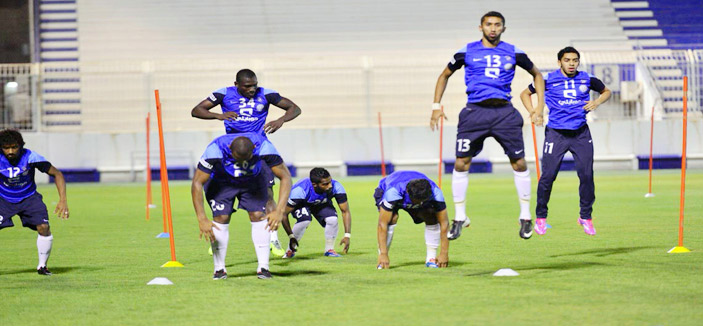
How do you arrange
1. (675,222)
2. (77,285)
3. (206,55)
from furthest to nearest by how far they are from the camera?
(206,55) → (675,222) → (77,285)

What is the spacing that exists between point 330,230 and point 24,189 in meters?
3.33

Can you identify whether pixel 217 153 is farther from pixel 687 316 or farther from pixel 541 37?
pixel 541 37

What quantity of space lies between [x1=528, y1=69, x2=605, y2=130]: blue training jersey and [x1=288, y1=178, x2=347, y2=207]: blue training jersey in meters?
2.40

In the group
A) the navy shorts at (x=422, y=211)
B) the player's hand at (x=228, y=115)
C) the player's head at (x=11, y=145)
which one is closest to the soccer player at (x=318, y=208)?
the player's hand at (x=228, y=115)

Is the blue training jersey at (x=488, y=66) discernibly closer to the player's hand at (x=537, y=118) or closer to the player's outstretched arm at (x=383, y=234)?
the player's hand at (x=537, y=118)

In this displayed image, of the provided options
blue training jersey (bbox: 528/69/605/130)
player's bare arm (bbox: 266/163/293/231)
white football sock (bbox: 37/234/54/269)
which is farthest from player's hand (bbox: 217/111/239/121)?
blue training jersey (bbox: 528/69/605/130)

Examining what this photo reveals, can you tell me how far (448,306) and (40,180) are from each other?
2652cm

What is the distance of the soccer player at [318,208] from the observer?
11706 mm

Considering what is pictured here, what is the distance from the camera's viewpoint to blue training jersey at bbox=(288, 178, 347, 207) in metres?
11.7

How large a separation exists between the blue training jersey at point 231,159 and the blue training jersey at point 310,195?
209 centimetres

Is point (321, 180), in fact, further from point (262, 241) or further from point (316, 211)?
point (262, 241)

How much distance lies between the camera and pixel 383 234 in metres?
10.1

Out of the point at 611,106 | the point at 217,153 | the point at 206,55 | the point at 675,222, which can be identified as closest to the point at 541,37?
the point at 611,106

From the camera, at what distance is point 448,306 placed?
7.86 meters
